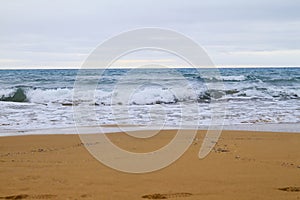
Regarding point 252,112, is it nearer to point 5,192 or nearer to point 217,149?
point 217,149

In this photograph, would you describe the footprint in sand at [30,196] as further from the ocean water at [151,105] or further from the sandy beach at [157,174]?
the ocean water at [151,105]

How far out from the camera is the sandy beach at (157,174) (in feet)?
15.0

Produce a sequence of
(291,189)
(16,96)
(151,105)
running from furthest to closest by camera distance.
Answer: (16,96) < (151,105) < (291,189)

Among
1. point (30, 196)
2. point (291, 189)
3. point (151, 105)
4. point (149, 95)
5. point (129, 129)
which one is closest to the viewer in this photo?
point (30, 196)

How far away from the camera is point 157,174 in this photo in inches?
212

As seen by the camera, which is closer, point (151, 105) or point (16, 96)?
point (151, 105)

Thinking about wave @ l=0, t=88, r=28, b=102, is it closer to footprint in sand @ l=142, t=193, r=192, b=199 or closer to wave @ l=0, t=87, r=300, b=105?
wave @ l=0, t=87, r=300, b=105

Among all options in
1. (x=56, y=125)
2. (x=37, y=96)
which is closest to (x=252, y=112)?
(x=56, y=125)

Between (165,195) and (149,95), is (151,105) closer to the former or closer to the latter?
(149,95)

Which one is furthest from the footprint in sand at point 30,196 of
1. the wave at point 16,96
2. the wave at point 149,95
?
the wave at point 16,96

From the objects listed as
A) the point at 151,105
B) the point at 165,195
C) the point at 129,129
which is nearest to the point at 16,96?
the point at 151,105

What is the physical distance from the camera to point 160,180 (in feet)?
16.7

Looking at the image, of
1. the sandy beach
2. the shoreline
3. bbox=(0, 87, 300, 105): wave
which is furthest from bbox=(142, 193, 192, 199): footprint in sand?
bbox=(0, 87, 300, 105): wave

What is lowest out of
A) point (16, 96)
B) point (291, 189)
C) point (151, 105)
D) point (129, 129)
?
point (291, 189)
